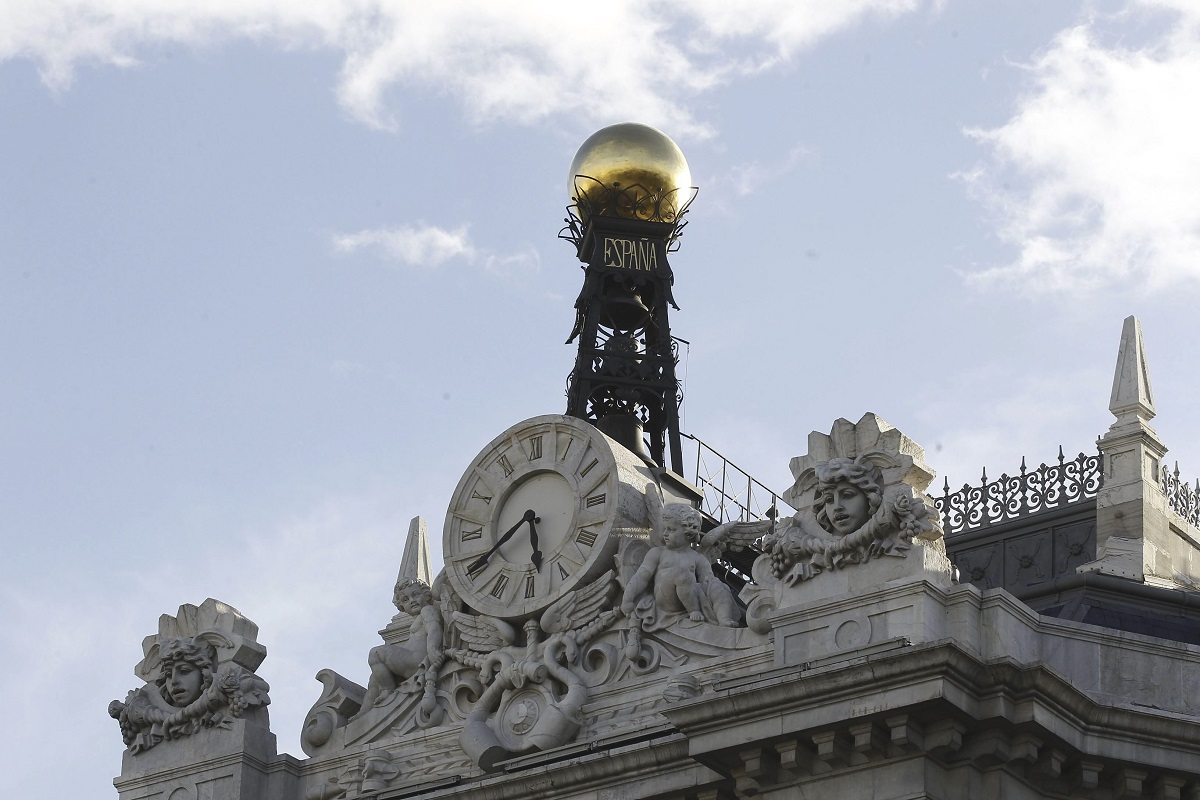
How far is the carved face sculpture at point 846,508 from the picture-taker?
3541cm

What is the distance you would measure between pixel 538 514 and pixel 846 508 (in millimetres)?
5336

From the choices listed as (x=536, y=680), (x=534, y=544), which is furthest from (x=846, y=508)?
(x=534, y=544)

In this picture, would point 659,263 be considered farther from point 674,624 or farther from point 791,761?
point 791,761

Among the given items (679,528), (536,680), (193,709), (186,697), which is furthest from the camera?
(186,697)

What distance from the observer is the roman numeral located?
131ft

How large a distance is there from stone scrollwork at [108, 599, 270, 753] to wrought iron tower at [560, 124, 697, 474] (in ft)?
21.4

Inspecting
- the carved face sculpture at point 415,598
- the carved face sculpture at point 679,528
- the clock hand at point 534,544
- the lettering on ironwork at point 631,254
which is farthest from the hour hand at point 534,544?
the lettering on ironwork at point 631,254

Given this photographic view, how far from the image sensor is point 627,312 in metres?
46.1

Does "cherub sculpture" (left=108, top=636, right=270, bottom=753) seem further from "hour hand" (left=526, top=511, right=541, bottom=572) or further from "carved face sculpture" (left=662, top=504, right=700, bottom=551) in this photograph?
"carved face sculpture" (left=662, top=504, right=700, bottom=551)

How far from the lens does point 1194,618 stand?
37.6m

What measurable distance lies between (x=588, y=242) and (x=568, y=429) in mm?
7074

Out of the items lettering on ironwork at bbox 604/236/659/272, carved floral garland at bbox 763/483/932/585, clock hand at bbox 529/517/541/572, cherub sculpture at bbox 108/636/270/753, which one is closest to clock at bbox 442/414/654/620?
clock hand at bbox 529/517/541/572

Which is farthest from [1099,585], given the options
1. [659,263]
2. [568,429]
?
[659,263]

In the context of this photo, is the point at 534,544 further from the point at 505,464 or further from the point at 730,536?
the point at 730,536
